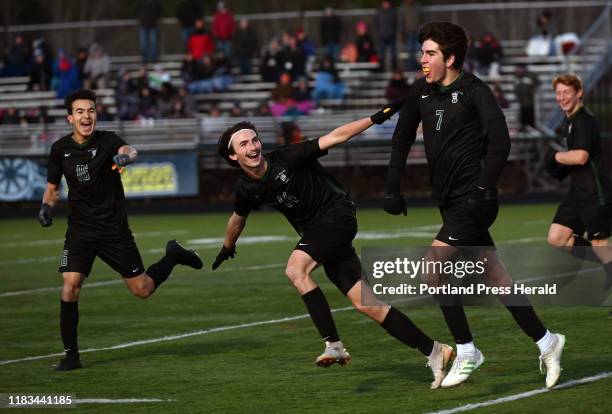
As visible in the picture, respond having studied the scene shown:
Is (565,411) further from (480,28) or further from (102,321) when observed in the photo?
(480,28)

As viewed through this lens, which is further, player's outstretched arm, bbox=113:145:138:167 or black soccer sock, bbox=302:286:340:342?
player's outstretched arm, bbox=113:145:138:167

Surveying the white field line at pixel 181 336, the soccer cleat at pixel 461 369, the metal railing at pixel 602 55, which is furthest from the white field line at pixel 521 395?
the metal railing at pixel 602 55

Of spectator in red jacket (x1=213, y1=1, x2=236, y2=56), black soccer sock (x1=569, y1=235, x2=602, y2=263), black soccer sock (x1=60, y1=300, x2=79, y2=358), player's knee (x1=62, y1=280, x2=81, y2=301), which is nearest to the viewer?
black soccer sock (x1=60, y1=300, x2=79, y2=358)

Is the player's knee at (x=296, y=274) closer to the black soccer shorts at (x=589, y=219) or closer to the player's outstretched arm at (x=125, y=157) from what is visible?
the player's outstretched arm at (x=125, y=157)

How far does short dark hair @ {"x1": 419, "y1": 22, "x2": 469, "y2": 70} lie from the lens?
7.82 metres

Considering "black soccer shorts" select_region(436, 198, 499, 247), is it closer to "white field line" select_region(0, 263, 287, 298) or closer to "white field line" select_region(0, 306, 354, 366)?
"white field line" select_region(0, 306, 354, 366)

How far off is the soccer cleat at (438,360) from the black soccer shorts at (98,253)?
2.73 meters

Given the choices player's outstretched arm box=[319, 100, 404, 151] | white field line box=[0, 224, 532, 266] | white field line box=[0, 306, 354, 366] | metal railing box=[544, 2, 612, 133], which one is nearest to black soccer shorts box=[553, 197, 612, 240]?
white field line box=[0, 306, 354, 366]

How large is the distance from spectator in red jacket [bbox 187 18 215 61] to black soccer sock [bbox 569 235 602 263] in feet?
67.4

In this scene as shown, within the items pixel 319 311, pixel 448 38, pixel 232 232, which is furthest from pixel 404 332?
pixel 448 38

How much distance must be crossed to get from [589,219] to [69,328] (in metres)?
4.45

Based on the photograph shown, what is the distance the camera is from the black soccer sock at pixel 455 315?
7969 mm

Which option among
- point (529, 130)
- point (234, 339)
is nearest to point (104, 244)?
point (234, 339)

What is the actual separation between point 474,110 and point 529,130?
20.9 metres
